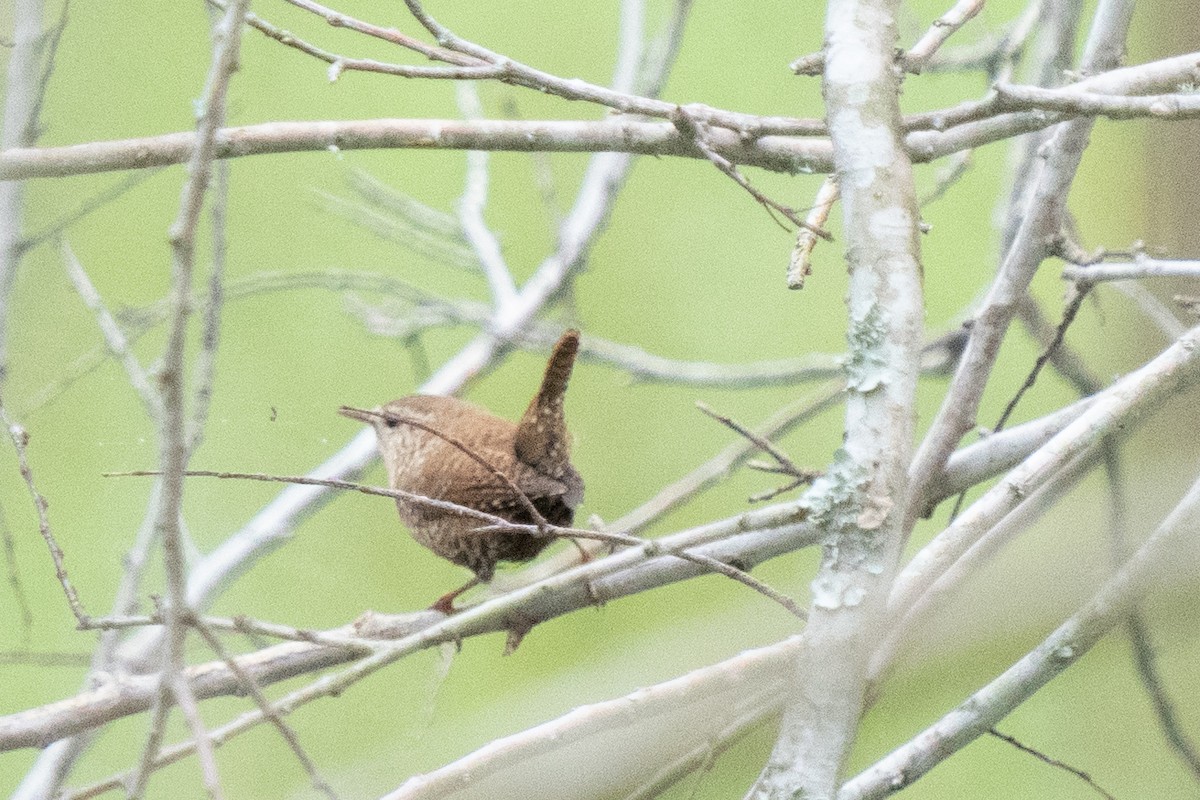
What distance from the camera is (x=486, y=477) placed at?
3.62 feet

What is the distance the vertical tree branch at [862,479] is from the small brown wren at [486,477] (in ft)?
1.43

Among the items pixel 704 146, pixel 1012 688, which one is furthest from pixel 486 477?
pixel 1012 688

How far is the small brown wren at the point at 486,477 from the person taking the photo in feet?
3.59

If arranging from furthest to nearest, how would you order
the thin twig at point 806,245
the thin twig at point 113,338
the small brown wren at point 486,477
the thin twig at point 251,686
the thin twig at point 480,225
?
the thin twig at point 480,225 → the thin twig at point 113,338 → the small brown wren at point 486,477 → the thin twig at point 806,245 → the thin twig at point 251,686

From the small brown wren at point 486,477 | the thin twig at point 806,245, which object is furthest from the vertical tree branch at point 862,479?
the small brown wren at point 486,477

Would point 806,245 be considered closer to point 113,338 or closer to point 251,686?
point 251,686

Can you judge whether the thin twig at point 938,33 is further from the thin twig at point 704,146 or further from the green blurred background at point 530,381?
the green blurred background at point 530,381

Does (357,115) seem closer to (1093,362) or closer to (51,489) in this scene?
(51,489)

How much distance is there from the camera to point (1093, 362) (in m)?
1.89

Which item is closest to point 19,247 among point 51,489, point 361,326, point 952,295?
point 51,489

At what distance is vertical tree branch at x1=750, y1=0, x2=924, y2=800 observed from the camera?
0.64 metres

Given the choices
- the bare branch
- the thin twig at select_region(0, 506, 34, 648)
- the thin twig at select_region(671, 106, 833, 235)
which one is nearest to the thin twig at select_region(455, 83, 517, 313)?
the thin twig at select_region(0, 506, 34, 648)

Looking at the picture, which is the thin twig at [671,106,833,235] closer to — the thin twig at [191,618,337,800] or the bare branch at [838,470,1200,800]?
the bare branch at [838,470,1200,800]

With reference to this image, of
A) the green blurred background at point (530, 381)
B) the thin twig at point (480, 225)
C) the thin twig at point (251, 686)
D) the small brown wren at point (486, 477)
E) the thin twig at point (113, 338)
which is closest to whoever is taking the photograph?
the thin twig at point (251, 686)
